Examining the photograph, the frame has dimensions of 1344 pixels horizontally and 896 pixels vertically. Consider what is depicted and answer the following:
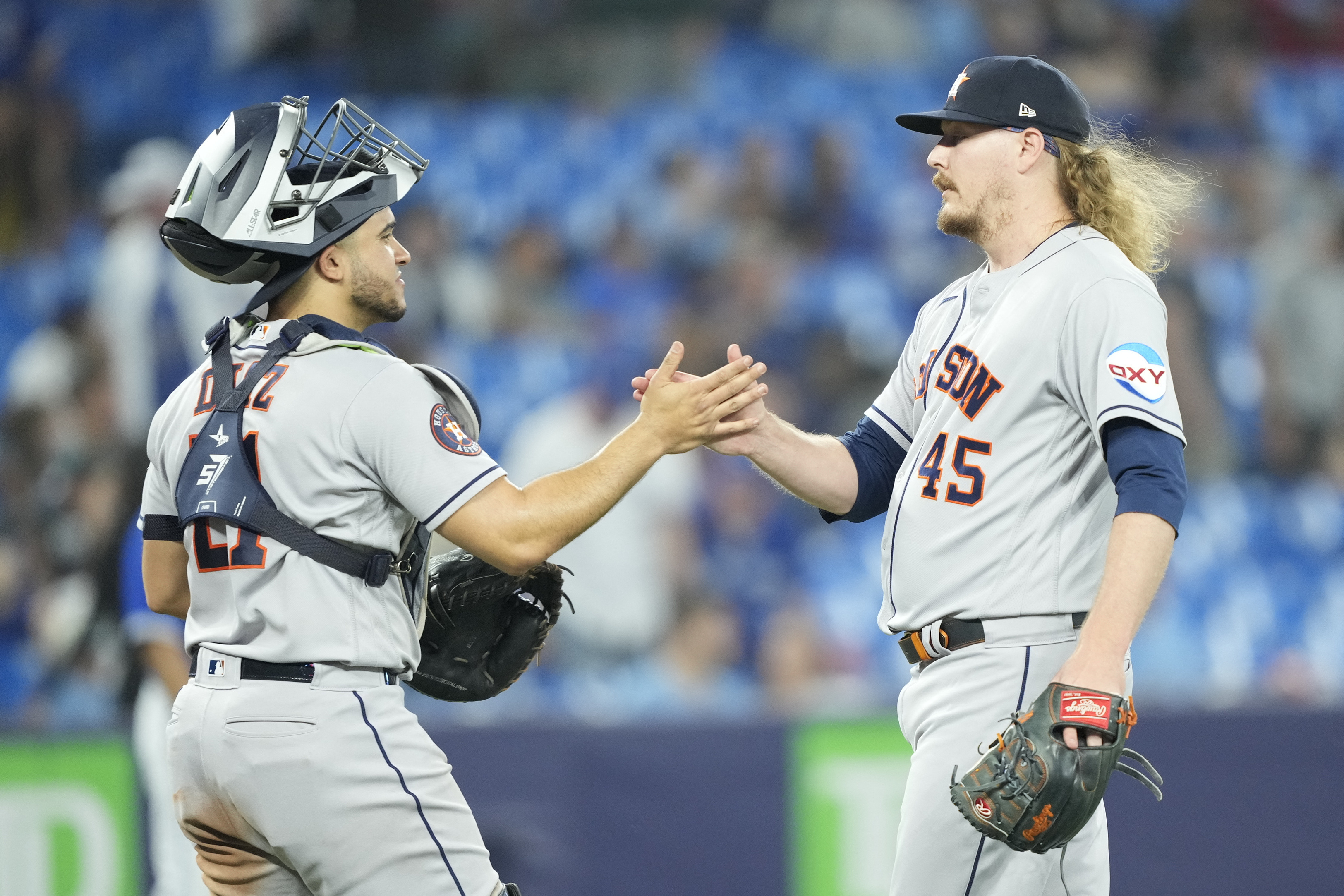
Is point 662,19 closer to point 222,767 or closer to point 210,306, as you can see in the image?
point 210,306

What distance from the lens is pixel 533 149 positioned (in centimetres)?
947

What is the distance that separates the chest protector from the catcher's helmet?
15cm

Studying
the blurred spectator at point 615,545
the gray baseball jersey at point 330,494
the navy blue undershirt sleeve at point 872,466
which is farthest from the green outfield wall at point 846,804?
the blurred spectator at point 615,545

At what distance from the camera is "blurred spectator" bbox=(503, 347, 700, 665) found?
23.2ft

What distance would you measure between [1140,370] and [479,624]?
1.53 metres

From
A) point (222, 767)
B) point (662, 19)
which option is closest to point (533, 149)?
point (662, 19)

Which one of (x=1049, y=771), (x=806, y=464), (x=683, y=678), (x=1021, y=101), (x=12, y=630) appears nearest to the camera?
(x=1049, y=771)

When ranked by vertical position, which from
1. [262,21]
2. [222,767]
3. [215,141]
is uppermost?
[262,21]

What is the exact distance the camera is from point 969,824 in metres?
2.74

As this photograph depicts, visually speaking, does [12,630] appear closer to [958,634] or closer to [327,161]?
[327,161]

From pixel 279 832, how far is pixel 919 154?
7.76m

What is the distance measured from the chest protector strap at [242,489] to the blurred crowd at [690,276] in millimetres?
3306

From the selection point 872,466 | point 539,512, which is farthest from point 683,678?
point 539,512

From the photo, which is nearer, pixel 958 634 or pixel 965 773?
pixel 965 773
